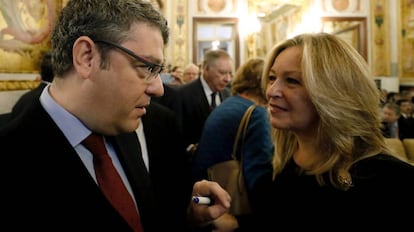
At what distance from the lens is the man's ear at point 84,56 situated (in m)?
1.16

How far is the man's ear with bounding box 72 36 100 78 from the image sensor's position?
3.82 ft

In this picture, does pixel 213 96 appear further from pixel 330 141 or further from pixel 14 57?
pixel 330 141

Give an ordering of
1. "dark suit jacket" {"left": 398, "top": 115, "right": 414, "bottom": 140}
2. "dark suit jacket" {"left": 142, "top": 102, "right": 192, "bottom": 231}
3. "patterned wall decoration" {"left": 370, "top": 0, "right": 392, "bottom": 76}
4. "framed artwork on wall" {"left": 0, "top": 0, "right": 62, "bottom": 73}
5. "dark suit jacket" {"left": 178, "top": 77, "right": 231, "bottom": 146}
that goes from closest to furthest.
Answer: "dark suit jacket" {"left": 142, "top": 102, "right": 192, "bottom": 231}, "framed artwork on wall" {"left": 0, "top": 0, "right": 62, "bottom": 73}, "dark suit jacket" {"left": 178, "top": 77, "right": 231, "bottom": 146}, "dark suit jacket" {"left": 398, "top": 115, "right": 414, "bottom": 140}, "patterned wall decoration" {"left": 370, "top": 0, "right": 392, "bottom": 76}

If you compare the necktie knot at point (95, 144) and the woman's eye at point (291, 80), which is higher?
the woman's eye at point (291, 80)

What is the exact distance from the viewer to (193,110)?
4375 mm

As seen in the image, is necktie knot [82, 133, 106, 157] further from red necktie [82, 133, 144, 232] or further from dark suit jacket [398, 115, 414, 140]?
dark suit jacket [398, 115, 414, 140]

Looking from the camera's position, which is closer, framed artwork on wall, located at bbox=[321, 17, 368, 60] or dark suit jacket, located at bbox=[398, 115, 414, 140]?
dark suit jacket, located at bbox=[398, 115, 414, 140]

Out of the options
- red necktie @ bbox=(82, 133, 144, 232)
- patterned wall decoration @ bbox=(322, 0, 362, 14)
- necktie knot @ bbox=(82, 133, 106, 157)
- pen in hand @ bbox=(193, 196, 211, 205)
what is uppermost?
patterned wall decoration @ bbox=(322, 0, 362, 14)

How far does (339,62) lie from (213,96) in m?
2.97

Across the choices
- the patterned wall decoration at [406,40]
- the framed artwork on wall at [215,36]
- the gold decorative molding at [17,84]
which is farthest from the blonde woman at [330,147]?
the patterned wall decoration at [406,40]

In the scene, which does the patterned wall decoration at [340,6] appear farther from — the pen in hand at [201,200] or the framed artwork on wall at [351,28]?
the pen in hand at [201,200]

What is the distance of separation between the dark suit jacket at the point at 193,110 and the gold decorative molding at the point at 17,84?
1530 mm

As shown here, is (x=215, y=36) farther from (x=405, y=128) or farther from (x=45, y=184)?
(x=45, y=184)

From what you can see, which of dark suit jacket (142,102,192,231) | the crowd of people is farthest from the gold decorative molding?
dark suit jacket (142,102,192,231)
